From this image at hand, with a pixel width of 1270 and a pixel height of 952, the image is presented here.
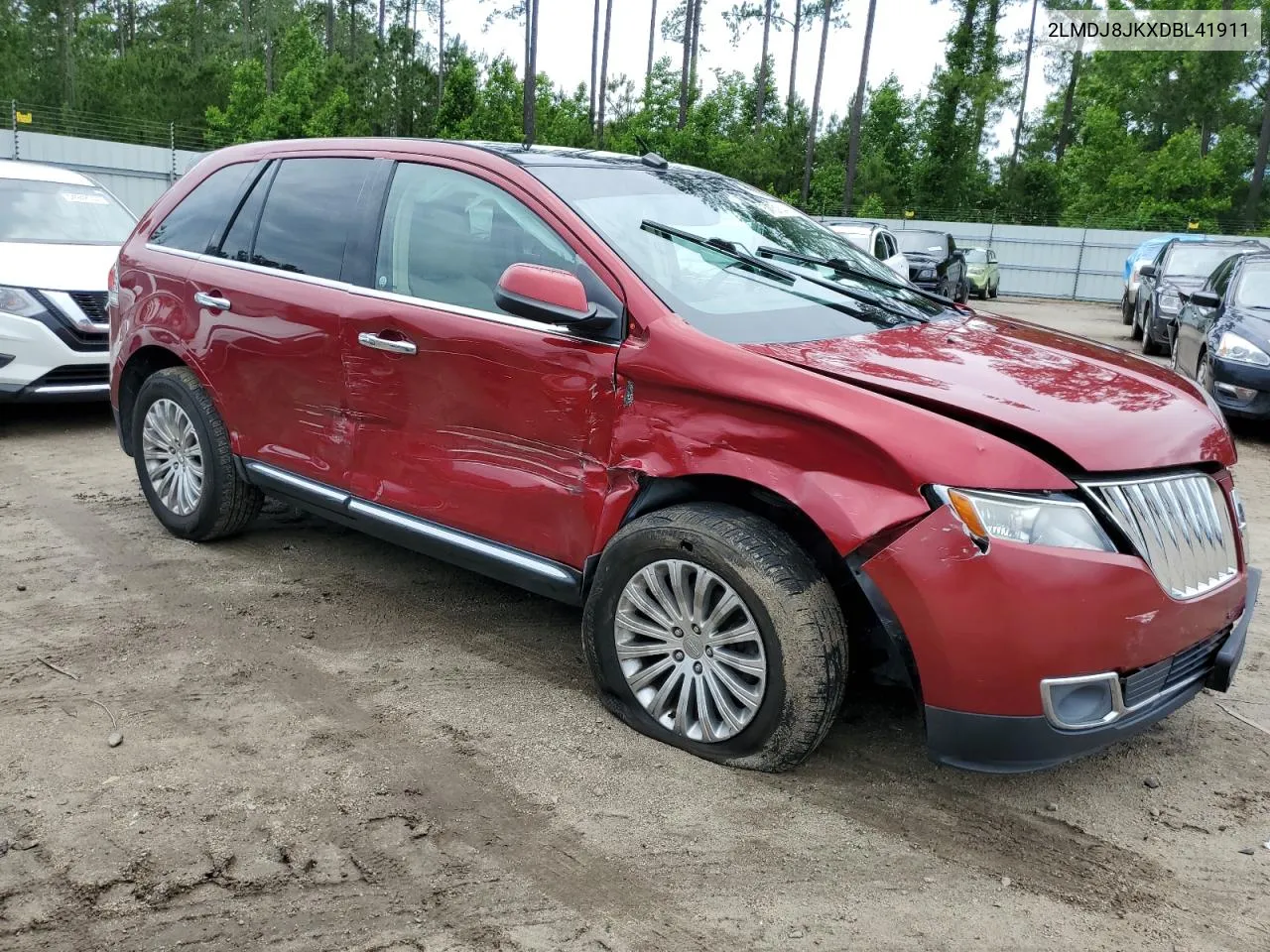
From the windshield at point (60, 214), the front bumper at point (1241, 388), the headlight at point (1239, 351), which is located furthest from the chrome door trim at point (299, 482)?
the headlight at point (1239, 351)

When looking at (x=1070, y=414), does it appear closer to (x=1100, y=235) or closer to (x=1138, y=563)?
(x=1138, y=563)

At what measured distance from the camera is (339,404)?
4.20m

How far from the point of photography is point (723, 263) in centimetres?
377

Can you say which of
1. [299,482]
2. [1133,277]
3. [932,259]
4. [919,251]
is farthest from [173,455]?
[1133,277]

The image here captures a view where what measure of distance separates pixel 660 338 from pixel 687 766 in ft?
4.20

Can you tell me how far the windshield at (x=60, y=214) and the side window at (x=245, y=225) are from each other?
425 cm

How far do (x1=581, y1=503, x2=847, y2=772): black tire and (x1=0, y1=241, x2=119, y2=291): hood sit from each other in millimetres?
5876

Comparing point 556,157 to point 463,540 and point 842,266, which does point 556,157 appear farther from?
point 463,540

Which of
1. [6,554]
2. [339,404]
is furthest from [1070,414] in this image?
[6,554]

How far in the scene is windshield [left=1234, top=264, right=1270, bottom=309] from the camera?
9484 millimetres

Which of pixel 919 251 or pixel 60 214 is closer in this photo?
pixel 60 214

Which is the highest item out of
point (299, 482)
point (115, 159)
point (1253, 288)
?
point (115, 159)

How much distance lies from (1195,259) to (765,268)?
13695 millimetres

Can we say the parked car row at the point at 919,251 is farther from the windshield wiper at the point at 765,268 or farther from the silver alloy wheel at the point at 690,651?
the silver alloy wheel at the point at 690,651
